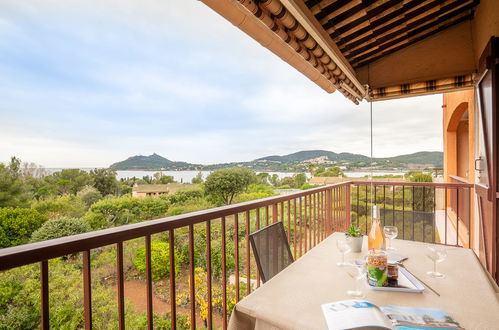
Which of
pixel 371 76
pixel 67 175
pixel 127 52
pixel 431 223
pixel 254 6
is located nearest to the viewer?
pixel 254 6

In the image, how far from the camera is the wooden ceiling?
255 cm

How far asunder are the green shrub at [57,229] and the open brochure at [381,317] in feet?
42.1

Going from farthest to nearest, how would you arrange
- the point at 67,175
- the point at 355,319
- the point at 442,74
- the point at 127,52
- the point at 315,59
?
the point at 127,52 < the point at 67,175 < the point at 442,74 < the point at 315,59 < the point at 355,319

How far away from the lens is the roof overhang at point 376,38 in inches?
70.7

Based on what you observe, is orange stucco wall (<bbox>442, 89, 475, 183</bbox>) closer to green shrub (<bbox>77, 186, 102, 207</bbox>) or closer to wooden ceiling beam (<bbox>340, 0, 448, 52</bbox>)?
wooden ceiling beam (<bbox>340, 0, 448, 52</bbox>)

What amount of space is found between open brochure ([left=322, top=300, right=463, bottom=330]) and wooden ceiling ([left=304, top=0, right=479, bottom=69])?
98.6 inches

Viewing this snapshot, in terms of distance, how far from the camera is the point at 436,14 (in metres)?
3.08

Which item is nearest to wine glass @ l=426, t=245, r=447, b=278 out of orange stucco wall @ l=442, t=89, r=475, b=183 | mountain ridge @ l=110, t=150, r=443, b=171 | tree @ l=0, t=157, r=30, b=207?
mountain ridge @ l=110, t=150, r=443, b=171

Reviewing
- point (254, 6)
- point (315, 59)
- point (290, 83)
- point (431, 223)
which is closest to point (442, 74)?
point (315, 59)

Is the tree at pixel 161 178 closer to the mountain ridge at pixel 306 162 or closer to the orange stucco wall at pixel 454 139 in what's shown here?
the mountain ridge at pixel 306 162

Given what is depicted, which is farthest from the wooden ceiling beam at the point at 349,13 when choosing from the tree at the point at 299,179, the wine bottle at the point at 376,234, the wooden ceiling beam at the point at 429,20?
the tree at the point at 299,179

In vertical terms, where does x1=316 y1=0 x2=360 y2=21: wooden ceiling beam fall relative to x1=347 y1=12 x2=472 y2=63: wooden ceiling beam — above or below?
below

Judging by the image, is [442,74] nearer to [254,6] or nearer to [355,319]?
[254,6]

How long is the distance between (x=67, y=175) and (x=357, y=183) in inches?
689
